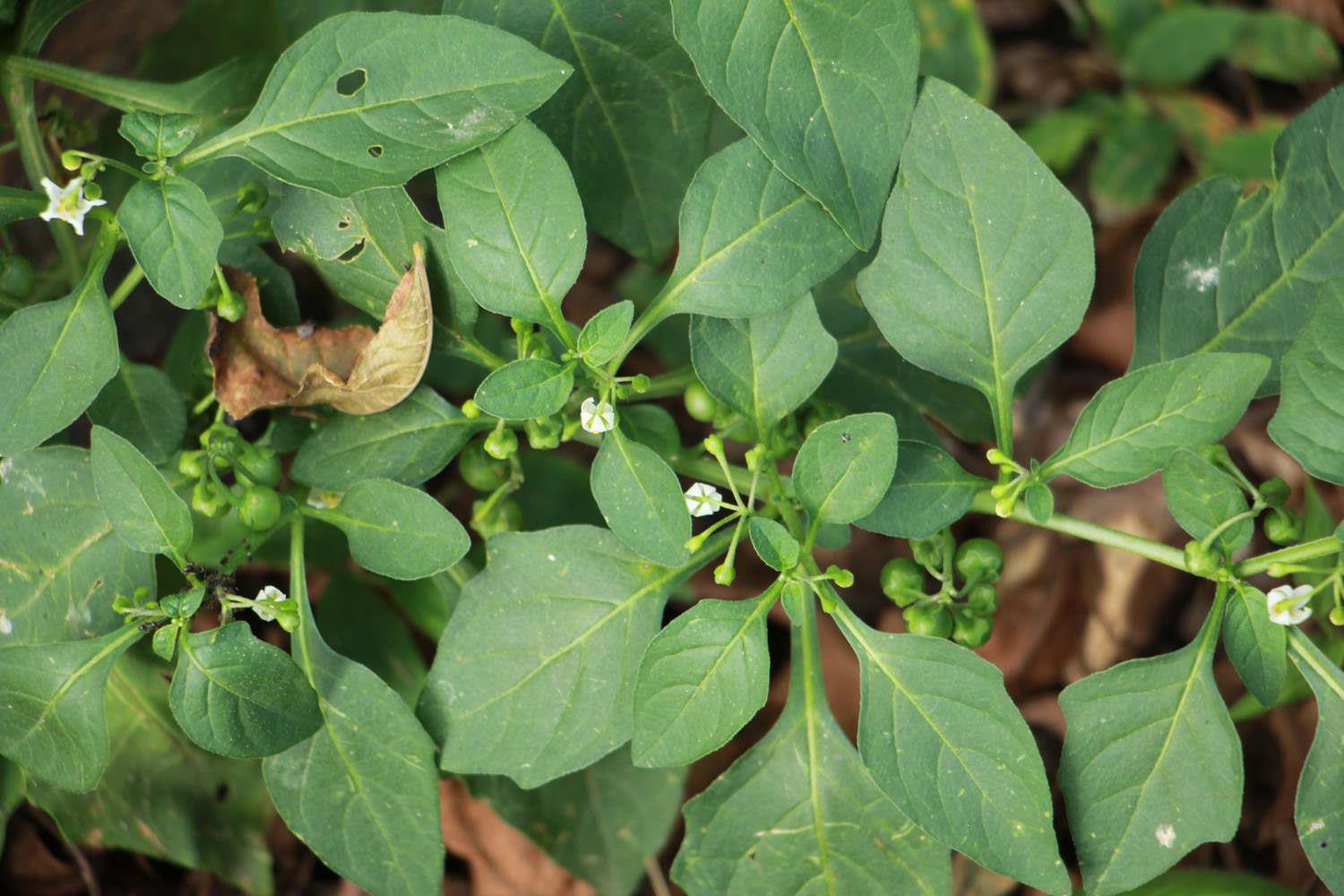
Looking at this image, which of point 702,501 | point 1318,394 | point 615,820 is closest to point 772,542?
point 702,501

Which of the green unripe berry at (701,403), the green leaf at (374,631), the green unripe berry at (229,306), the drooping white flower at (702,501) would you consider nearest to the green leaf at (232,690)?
the green unripe berry at (229,306)

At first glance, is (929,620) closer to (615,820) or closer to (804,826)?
(804,826)

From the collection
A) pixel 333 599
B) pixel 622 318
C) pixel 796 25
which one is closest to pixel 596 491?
pixel 622 318

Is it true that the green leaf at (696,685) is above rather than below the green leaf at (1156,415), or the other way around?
below

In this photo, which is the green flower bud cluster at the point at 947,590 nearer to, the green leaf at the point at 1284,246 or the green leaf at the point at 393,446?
the green leaf at the point at 1284,246

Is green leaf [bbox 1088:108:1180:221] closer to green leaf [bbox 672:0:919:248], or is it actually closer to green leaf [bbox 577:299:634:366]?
green leaf [bbox 672:0:919:248]

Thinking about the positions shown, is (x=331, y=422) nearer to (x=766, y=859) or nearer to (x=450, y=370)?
(x=450, y=370)
